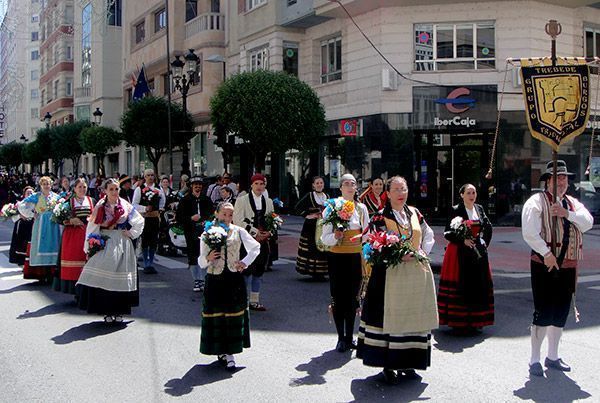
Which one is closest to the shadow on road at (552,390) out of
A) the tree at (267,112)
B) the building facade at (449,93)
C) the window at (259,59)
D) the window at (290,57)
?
the tree at (267,112)

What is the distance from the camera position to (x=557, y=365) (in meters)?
6.16

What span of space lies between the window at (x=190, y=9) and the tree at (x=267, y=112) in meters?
13.1

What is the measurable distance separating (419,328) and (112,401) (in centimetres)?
260

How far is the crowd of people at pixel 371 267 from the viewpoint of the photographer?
18.5 ft

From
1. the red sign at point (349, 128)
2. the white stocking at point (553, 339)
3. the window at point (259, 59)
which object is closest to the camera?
the white stocking at point (553, 339)

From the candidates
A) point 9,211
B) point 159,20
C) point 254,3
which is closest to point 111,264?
point 9,211

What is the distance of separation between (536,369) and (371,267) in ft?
5.85

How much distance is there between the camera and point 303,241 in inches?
462

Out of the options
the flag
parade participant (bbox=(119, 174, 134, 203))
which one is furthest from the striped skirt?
the flag

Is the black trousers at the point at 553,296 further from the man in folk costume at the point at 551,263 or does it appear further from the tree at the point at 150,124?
the tree at the point at 150,124

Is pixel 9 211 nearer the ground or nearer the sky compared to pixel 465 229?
nearer the sky

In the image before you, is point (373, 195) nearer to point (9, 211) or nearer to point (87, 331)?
point (87, 331)

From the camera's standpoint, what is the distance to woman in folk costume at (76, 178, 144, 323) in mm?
8062

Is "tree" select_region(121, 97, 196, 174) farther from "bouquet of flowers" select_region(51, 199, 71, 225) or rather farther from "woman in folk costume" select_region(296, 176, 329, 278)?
"bouquet of flowers" select_region(51, 199, 71, 225)
